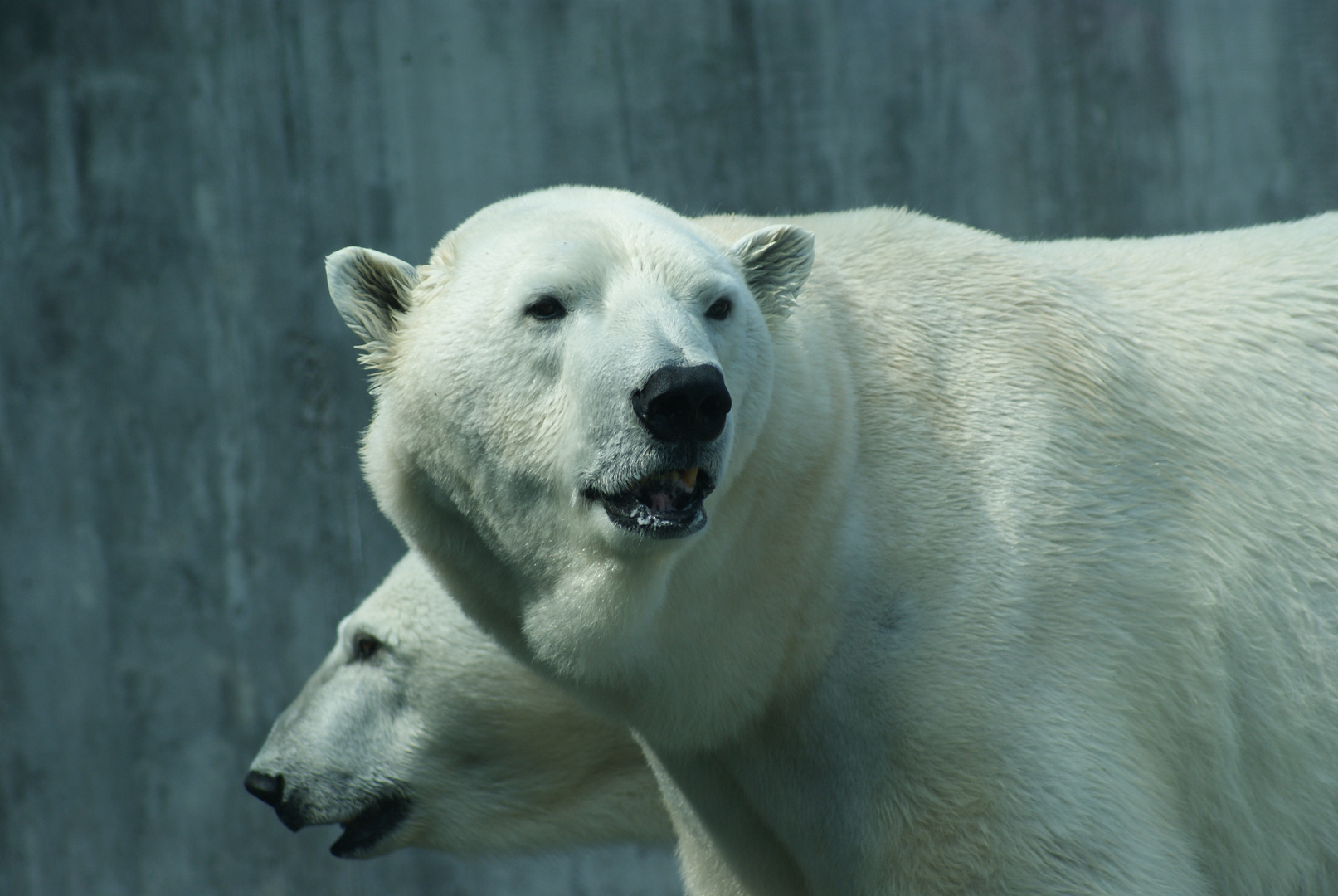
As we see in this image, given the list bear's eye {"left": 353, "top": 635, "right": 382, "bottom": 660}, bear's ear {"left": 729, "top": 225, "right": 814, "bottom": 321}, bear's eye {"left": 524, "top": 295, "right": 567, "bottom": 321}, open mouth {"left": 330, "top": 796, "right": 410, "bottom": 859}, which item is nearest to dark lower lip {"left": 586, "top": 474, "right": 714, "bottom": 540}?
bear's eye {"left": 524, "top": 295, "right": 567, "bottom": 321}

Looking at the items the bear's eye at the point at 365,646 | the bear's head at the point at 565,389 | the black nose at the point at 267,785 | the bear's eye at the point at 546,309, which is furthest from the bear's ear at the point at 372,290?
the black nose at the point at 267,785

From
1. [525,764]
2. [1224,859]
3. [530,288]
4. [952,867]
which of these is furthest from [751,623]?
[525,764]

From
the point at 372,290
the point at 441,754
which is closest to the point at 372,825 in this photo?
the point at 441,754

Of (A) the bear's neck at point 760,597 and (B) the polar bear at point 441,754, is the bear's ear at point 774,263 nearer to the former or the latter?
(A) the bear's neck at point 760,597

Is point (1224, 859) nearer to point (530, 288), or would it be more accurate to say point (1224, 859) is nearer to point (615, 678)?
point (615, 678)

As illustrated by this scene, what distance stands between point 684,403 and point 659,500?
16cm

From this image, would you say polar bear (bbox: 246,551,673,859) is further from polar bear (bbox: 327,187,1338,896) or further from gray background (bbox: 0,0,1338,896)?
gray background (bbox: 0,0,1338,896)

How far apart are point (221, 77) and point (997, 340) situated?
156 inches

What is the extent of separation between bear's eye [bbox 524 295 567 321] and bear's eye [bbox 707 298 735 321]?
0.23 meters

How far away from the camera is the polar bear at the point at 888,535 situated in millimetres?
1817

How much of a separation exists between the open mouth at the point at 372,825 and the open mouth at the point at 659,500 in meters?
1.90

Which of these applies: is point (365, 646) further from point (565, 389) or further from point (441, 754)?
point (565, 389)

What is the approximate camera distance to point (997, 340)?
212 cm

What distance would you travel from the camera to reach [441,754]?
10.9 feet
